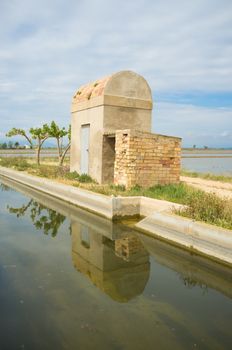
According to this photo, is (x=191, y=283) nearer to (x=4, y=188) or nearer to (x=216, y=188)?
(x=216, y=188)

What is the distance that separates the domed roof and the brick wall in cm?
239

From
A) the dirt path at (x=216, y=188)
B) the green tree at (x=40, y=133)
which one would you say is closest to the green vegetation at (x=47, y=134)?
the green tree at (x=40, y=133)

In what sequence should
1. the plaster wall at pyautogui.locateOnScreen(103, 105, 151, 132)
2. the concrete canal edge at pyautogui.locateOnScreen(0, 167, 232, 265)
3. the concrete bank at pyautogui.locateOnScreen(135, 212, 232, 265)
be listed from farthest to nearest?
1. the plaster wall at pyautogui.locateOnScreen(103, 105, 151, 132)
2. the concrete canal edge at pyautogui.locateOnScreen(0, 167, 232, 265)
3. the concrete bank at pyautogui.locateOnScreen(135, 212, 232, 265)

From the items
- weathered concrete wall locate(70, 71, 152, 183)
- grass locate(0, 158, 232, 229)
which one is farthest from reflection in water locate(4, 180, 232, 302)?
weathered concrete wall locate(70, 71, 152, 183)

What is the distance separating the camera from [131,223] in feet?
32.0

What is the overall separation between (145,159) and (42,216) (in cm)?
408

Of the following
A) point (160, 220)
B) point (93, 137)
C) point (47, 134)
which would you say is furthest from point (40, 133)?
point (160, 220)

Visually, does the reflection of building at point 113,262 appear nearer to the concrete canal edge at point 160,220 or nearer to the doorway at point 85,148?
the concrete canal edge at point 160,220

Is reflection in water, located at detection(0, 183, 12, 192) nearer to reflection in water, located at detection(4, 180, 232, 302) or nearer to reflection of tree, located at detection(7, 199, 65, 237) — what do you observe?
reflection of tree, located at detection(7, 199, 65, 237)

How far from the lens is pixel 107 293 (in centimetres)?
557

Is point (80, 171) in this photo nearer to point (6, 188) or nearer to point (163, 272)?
point (6, 188)

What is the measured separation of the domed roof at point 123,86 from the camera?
14.2 m

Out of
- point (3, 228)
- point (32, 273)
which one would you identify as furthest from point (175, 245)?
point (3, 228)

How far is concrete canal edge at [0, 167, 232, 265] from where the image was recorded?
21.8 feet
